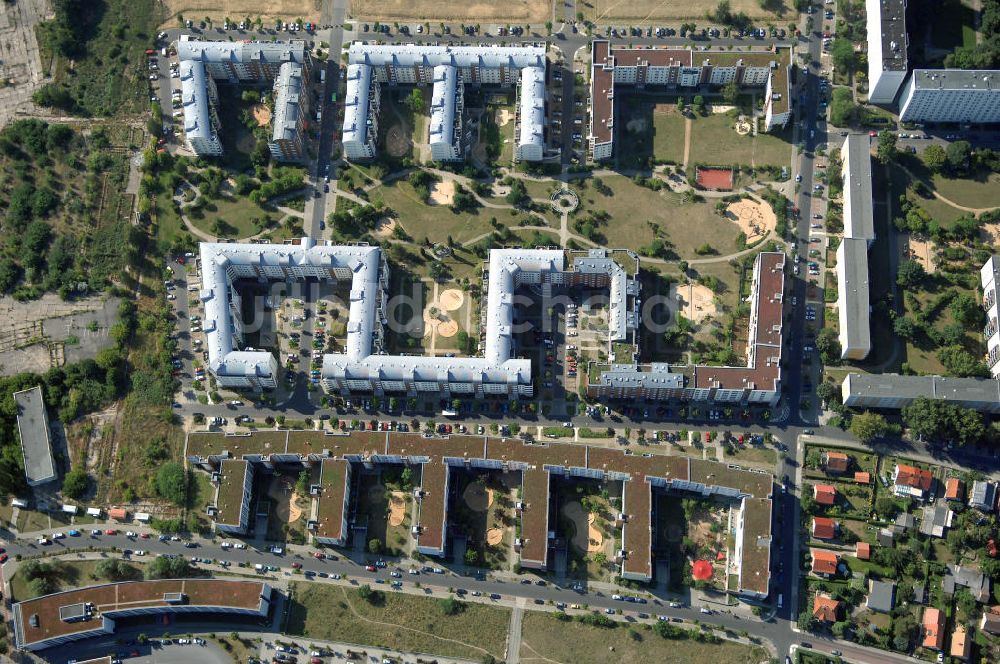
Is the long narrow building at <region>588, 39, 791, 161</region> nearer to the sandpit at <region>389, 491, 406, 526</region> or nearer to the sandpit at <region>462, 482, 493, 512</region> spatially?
the sandpit at <region>462, 482, 493, 512</region>

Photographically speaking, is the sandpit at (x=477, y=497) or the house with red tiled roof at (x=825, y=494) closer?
the house with red tiled roof at (x=825, y=494)

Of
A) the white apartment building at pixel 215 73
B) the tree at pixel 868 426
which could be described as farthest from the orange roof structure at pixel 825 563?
the white apartment building at pixel 215 73

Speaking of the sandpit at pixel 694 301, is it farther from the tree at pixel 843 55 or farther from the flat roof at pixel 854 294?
the tree at pixel 843 55

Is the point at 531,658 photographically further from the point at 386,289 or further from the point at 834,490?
the point at 386,289

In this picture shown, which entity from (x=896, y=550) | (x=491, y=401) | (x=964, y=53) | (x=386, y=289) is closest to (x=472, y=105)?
(x=386, y=289)

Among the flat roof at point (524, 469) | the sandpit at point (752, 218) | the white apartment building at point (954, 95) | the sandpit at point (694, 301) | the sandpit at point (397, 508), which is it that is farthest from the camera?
the sandpit at point (752, 218)
